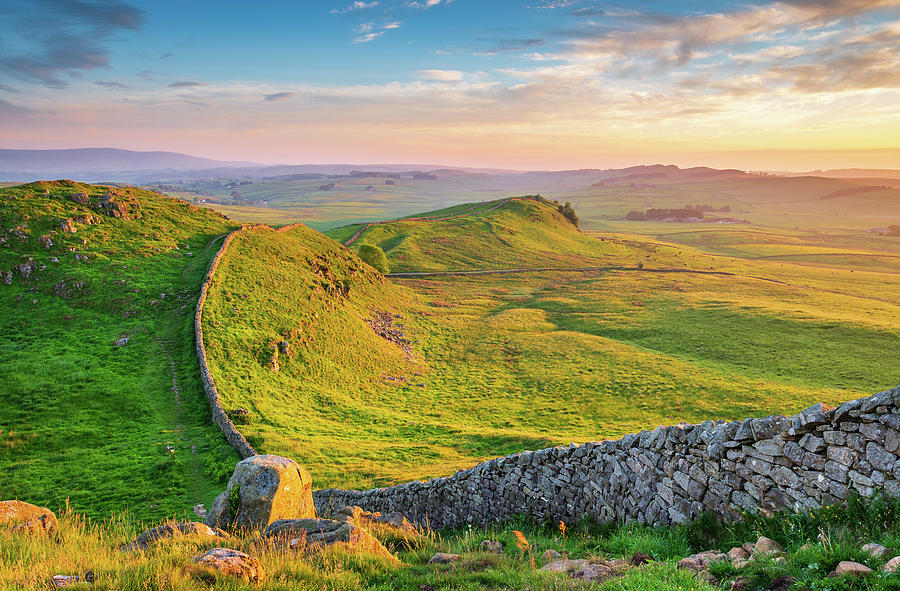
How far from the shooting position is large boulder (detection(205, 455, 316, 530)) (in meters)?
12.5

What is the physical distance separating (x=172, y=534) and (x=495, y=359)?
142 ft

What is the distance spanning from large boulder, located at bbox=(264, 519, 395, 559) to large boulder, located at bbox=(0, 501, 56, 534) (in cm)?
511

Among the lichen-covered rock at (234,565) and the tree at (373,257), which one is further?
the tree at (373,257)

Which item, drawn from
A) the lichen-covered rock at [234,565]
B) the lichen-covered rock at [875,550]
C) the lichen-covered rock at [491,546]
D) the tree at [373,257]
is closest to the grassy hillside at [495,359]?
the tree at [373,257]

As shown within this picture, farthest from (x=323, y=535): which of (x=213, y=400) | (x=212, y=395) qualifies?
(x=212, y=395)

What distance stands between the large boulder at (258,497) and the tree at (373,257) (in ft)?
227

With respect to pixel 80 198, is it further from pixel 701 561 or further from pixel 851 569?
pixel 851 569

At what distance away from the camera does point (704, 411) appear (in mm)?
36125

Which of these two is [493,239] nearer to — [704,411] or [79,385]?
[704,411]

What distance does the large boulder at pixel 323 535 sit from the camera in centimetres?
949

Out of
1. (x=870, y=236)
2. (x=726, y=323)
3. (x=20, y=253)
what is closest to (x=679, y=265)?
(x=726, y=323)

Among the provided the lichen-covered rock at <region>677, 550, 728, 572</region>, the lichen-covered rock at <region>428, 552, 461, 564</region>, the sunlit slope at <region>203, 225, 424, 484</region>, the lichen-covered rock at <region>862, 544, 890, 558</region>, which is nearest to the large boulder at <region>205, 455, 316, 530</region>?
the lichen-covered rock at <region>428, 552, 461, 564</region>

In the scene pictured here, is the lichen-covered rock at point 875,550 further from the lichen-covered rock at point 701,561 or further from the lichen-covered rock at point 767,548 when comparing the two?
the lichen-covered rock at point 701,561

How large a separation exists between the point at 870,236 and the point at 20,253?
279m
